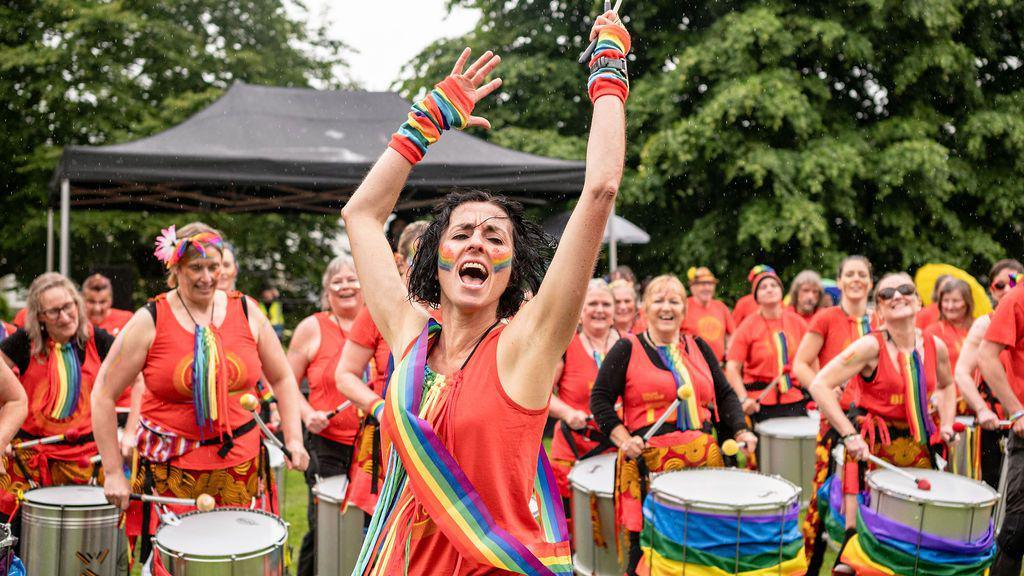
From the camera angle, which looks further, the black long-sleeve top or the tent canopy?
the tent canopy

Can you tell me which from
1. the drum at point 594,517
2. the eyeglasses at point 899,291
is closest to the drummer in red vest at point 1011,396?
the eyeglasses at point 899,291

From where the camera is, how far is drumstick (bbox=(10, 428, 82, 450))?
15.5 feet

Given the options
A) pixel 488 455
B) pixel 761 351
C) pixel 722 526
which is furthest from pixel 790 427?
pixel 488 455

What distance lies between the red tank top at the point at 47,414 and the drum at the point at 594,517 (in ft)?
8.48

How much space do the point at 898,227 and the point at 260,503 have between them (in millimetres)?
14014

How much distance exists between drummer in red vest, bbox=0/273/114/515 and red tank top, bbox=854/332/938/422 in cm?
409

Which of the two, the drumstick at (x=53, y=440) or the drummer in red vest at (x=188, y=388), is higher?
the drummer in red vest at (x=188, y=388)

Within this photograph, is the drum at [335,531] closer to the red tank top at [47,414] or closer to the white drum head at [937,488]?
the red tank top at [47,414]

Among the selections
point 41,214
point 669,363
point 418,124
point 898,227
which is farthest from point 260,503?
point 41,214

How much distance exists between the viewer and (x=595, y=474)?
5172mm

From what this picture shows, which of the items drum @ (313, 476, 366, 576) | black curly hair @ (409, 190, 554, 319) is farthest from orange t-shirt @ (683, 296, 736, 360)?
black curly hair @ (409, 190, 554, 319)

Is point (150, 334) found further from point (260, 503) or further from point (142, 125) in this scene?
point (142, 125)

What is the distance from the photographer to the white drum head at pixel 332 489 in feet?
15.7

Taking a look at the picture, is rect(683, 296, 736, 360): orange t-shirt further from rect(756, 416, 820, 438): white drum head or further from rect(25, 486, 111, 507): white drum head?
rect(25, 486, 111, 507): white drum head
